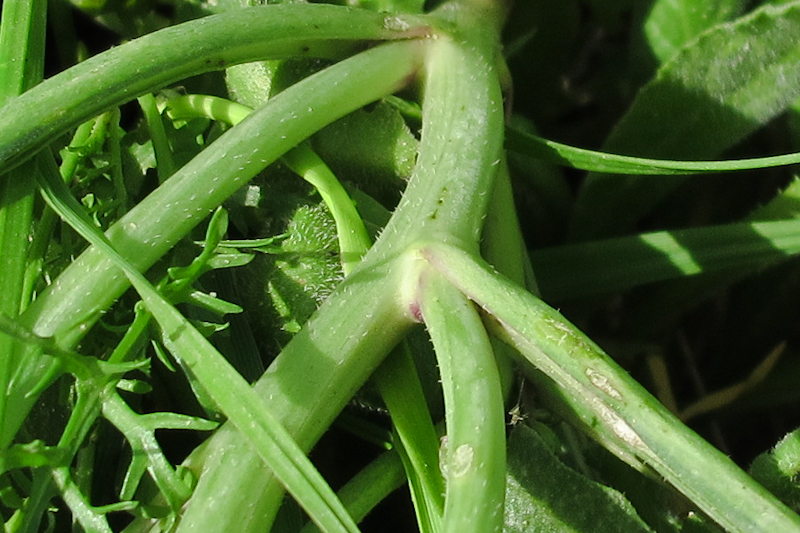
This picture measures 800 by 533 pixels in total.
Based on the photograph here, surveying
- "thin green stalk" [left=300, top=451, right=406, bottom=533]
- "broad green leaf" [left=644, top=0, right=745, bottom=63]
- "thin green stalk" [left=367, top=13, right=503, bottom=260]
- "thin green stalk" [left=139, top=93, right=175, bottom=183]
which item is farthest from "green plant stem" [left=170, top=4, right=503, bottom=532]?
"broad green leaf" [left=644, top=0, right=745, bottom=63]

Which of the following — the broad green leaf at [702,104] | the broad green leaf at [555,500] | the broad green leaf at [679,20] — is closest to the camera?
the broad green leaf at [555,500]

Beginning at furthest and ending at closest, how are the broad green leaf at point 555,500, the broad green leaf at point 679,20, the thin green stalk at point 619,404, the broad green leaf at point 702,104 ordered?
1. the broad green leaf at point 679,20
2. the broad green leaf at point 702,104
3. the broad green leaf at point 555,500
4. the thin green stalk at point 619,404

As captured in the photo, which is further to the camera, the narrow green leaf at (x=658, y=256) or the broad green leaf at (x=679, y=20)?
the broad green leaf at (x=679, y=20)

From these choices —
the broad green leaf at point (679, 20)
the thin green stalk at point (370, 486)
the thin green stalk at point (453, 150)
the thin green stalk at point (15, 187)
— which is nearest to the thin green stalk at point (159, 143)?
the thin green stalk at point (15, 187)

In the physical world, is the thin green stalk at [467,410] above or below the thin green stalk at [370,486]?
above

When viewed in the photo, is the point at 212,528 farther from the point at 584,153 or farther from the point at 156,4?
the point at 156,4

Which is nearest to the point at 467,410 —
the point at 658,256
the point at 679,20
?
the point at 658,256

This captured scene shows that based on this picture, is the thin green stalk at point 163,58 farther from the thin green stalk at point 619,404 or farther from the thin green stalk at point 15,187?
the thin green stalk at point 619,404

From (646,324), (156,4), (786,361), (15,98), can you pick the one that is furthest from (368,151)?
(786,361)
